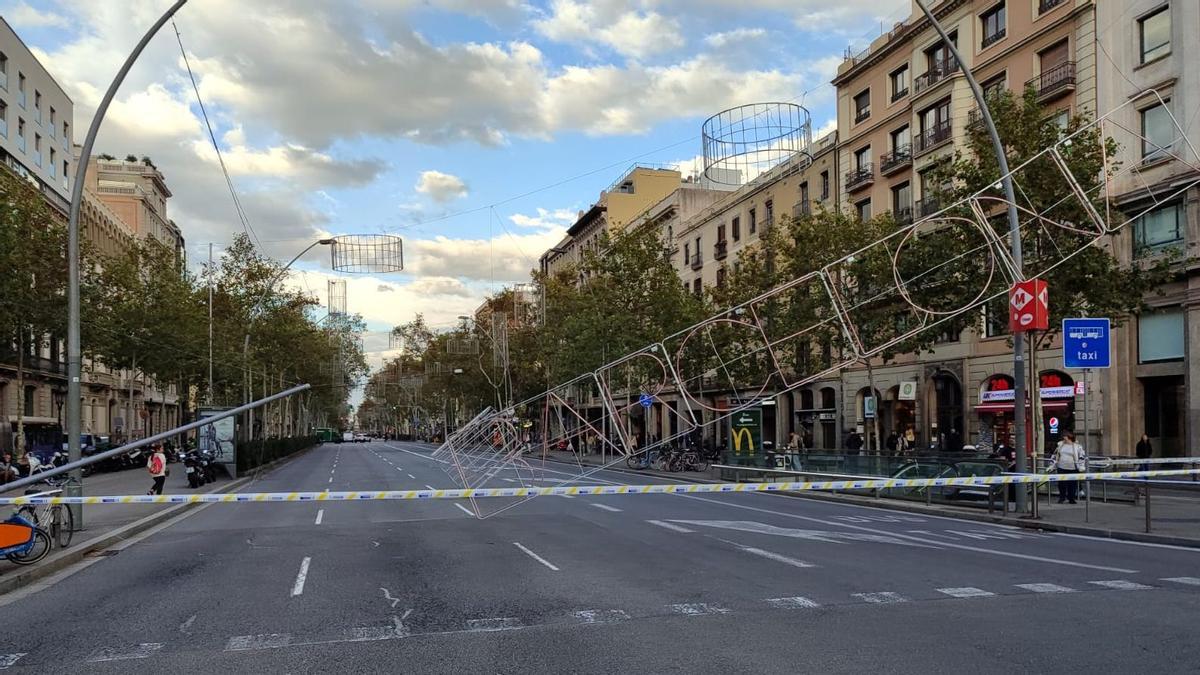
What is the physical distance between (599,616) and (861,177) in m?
37.4

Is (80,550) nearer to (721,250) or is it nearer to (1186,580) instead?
(1186,580)

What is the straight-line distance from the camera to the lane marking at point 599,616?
830cm

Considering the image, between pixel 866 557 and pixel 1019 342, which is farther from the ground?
pixel 1019 342

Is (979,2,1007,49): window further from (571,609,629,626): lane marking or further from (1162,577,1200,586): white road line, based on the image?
(571,609,629,626): lane marking

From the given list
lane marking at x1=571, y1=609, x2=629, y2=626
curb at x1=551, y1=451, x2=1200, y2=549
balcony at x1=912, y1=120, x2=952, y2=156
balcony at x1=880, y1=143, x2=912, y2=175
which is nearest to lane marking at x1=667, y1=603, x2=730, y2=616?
lane marking at x1=571, y1=609, x2=629, y2=626

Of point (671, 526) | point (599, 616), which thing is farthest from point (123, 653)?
point (671, 526)

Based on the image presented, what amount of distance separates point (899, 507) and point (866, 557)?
31.1 feet

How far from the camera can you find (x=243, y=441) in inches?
1468

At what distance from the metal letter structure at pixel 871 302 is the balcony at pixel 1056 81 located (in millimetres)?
2476

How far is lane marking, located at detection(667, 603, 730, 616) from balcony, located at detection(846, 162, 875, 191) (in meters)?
35.9

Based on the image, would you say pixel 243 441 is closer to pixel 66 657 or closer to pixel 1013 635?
pixel 66 657

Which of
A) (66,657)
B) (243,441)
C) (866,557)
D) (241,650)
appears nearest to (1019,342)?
(866,557)

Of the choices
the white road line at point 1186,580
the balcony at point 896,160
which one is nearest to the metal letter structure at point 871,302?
the white road line at point 1186,580

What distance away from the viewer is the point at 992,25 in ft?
116
